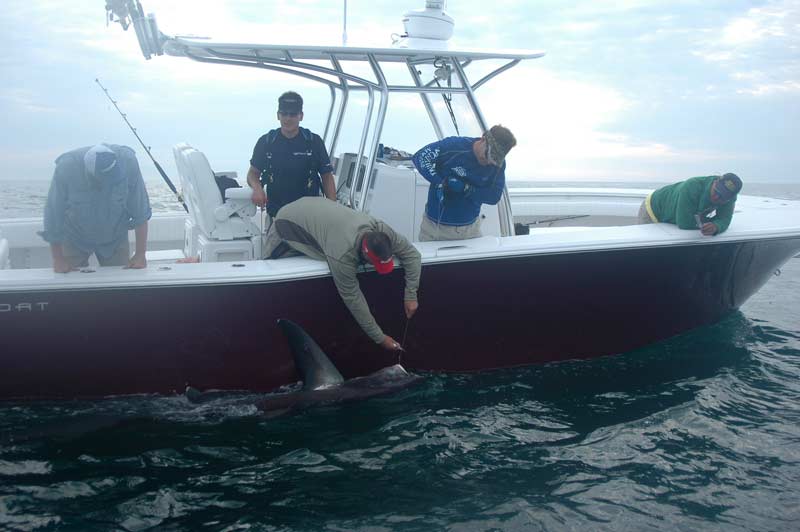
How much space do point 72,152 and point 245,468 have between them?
7.81 ft

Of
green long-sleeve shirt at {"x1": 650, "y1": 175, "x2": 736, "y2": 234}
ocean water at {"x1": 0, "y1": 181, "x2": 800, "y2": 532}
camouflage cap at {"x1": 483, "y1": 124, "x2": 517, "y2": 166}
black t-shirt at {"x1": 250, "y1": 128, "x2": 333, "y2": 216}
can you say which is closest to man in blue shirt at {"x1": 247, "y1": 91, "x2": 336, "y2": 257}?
black t-shirt at {"x1": 250, "y1": 128, "x2": 333, "y2": 216}

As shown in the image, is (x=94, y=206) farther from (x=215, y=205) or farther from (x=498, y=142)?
(x=498, y=142)

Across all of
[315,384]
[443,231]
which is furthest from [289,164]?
[315,384]

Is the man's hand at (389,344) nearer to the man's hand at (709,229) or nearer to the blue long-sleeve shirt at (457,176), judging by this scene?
the blue long-sleeve shirt at (457,176)

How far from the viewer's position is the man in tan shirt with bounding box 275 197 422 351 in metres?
4.60

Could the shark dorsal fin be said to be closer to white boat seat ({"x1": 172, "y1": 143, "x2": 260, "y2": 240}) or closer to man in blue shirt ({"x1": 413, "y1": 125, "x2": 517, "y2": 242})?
white boat seat ({"x1": 172, "y1": 143, "x2": 260, "y2": 240})

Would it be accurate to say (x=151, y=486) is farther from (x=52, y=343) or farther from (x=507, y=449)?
(x=507, y=449)

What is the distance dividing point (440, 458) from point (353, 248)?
1493 millimetres

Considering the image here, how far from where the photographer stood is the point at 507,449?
4469mm

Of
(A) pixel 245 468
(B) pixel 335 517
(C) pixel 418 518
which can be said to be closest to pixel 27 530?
(A) pixel 245 468

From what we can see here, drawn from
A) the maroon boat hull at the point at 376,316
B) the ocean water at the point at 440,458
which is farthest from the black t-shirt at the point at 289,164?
the ocean water at the point at 440,458

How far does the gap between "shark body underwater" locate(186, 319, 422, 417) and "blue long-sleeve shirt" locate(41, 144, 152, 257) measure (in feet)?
3.99

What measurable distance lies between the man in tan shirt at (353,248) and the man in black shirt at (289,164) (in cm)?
41

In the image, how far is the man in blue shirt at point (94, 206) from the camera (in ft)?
14.7
